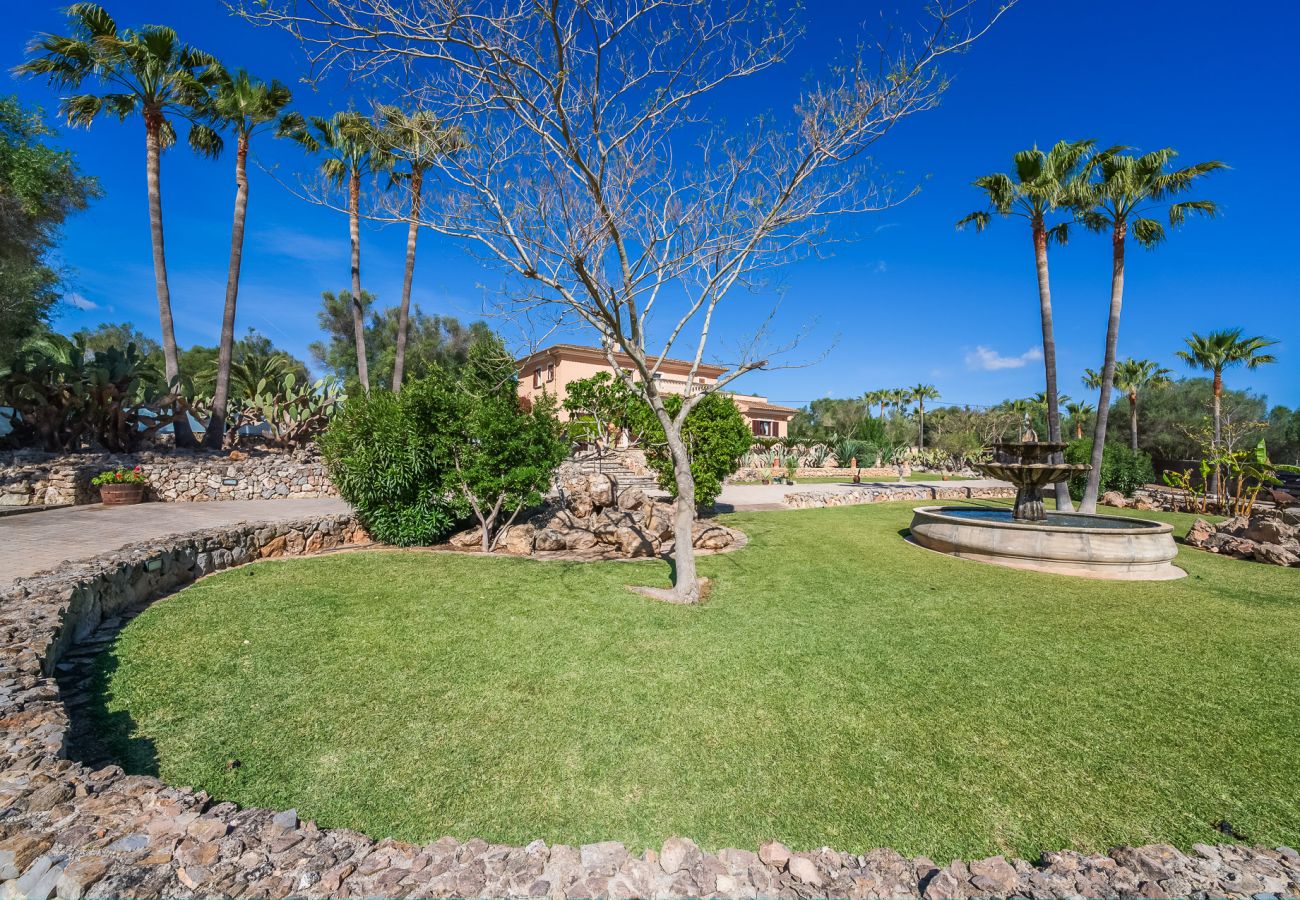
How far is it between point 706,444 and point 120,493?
15337mm

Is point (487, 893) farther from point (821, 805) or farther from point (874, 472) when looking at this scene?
point (874, 472)

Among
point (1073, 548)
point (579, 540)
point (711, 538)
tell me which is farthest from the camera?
point (711, 538)

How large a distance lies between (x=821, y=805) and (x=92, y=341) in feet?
224

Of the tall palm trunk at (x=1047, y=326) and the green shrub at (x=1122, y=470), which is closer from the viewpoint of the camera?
the tall palm trunk at (x=1047, y=326)

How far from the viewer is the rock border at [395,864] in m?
2.04

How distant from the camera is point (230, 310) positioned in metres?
18.9

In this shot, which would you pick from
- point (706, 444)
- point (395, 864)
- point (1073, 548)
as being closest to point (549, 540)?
point (706, 444)

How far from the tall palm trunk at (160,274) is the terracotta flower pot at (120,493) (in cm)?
434

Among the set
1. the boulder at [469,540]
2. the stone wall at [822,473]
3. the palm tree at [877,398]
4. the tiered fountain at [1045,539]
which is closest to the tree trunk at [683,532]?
the boulder at [469,540]

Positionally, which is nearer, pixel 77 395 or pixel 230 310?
pixel 77 395

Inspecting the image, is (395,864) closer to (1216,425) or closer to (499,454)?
(499,454)

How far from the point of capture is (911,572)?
8.91 meters

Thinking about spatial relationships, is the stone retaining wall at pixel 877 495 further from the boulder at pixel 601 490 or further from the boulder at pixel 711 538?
the boulder at pixel 601 490

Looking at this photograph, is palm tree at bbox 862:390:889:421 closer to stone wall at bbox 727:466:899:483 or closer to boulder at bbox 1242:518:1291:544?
stone wall at bbox 727:466:899:483
